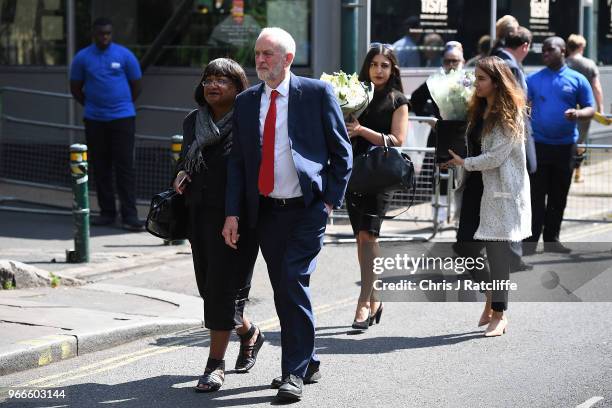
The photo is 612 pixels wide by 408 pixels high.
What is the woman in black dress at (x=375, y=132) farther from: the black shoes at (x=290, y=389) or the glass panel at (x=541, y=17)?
the glass panel at (x=541, y=17)

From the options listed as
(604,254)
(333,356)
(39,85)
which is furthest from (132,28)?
(333,356)

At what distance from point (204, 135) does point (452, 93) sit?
8.62 feet

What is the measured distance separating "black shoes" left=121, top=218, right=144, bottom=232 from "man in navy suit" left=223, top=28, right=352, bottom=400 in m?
6.40

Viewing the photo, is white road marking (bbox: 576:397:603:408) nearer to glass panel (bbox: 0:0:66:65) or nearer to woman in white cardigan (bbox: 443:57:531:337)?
woman in white cardigan (bbox: 443:57:531:337)

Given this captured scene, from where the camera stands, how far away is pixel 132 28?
1627 centimetres

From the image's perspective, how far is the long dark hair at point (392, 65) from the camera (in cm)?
868

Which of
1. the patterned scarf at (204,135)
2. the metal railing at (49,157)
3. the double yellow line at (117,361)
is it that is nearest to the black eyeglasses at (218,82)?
the patterned scarf at (204,135)

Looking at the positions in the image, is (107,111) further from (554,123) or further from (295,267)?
(295,267)

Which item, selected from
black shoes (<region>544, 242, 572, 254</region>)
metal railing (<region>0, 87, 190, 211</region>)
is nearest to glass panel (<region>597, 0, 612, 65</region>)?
metal railing (<region>0, 87, 190, 211</region>)

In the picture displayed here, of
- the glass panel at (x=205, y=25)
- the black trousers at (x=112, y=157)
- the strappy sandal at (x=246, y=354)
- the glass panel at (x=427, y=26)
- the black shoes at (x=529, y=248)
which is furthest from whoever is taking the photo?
the glass panel at (x=205, y=25)

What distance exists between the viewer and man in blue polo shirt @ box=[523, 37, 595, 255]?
39.3ft

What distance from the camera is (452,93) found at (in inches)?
358

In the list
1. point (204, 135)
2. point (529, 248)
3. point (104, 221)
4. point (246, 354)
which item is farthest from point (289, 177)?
point (104, 221)

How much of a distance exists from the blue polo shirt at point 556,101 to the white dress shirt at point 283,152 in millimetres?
5620
